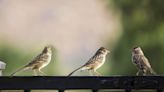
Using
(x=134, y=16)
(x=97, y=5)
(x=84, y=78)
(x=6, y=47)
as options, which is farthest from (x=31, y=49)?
(x=84, y=78)

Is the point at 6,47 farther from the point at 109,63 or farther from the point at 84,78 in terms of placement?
the point at 84,78

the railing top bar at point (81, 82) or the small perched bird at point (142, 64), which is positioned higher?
the small perched bird at point (142, 64)

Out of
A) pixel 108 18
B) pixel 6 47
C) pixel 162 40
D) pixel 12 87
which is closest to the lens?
pixel 12 87

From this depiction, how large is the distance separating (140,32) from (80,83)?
4.60 m

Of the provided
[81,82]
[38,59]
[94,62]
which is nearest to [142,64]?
[94,62]

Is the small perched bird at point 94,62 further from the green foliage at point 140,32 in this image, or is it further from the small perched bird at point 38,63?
the green foliage at point 140,32

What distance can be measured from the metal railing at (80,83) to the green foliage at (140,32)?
425 cm

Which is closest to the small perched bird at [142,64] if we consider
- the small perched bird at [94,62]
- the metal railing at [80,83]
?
the small perched bird at [94,62]

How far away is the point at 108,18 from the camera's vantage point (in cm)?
590

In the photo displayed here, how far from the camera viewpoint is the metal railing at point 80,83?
5.39 ft

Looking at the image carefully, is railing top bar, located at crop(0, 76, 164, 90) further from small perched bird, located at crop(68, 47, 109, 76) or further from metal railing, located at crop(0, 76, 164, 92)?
small perched bird, located at crop(68, 47, 109, 76)

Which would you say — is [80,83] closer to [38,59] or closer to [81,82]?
[81,82]

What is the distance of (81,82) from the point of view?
1.65 m

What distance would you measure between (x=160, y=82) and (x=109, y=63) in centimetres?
424
